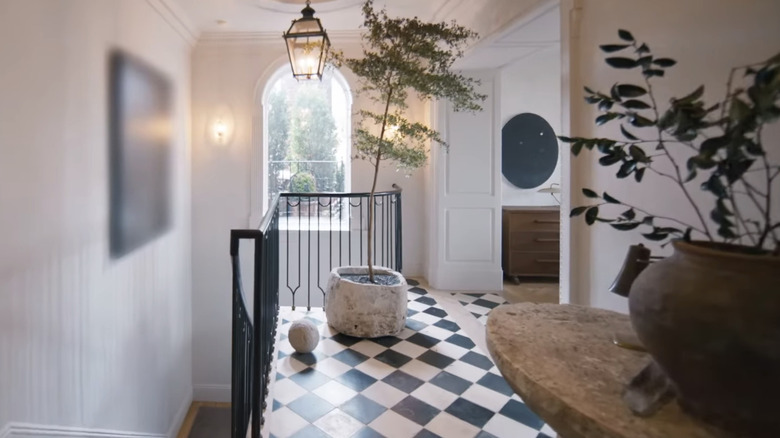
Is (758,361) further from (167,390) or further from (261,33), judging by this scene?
(261,33)

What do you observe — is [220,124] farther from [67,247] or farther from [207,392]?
[207,392]

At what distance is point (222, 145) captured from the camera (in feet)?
15.8

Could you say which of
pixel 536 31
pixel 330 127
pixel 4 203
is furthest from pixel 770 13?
pixel 330 127

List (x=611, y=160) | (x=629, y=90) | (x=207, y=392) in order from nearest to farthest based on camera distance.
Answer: (x=629, y=90) → (x=611, y=160) → (x=207, y=392)

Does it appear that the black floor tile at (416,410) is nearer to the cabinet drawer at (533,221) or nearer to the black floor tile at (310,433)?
the black floor tile at (310,433)

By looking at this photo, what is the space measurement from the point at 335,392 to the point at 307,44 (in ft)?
7.53

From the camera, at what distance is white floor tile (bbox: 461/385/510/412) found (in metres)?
2.19

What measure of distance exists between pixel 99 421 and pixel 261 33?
409cm

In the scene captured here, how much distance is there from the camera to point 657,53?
1.60 m

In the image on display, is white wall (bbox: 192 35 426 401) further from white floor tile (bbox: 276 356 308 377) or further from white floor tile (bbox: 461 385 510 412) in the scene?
white floor tile (bbox: 461 385 510 412)

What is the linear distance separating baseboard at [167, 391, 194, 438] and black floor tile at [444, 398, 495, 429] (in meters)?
3.34

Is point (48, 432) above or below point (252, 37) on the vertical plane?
below

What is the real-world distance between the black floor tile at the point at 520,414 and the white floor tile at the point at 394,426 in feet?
1.72

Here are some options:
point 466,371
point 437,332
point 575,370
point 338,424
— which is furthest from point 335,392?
point 575,370
